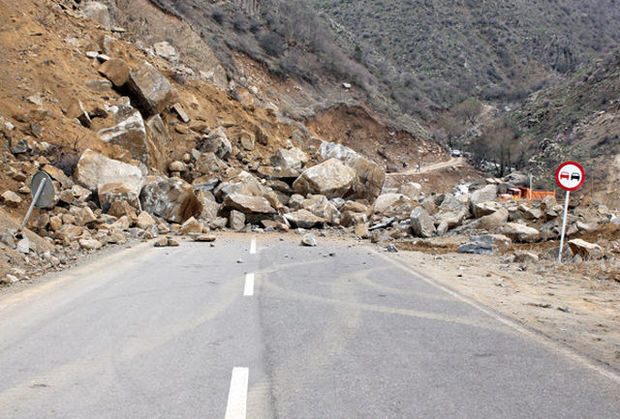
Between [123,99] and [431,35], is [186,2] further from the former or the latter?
[431,35]

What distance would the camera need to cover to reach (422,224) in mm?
16656

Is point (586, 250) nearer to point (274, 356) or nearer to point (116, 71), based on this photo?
point (274, 356)

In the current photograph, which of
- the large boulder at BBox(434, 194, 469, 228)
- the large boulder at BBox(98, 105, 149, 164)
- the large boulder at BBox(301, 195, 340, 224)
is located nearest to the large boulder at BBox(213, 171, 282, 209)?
the large boulder at BBox(301, 195, 340, 224)

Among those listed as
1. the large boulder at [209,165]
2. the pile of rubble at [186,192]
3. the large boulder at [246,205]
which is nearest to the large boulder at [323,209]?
the pile of rubble at [186,192]

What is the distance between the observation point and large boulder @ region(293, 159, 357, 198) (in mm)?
23891

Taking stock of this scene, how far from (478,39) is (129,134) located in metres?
85.9

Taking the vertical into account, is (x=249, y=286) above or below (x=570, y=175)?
below

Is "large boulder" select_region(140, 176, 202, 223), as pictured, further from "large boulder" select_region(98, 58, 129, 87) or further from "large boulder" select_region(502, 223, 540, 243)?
"large boulder" select_region(502, 223, 540, 243)

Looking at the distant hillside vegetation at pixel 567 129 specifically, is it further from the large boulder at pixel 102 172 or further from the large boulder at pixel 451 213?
the large boulder at pixel 102 172

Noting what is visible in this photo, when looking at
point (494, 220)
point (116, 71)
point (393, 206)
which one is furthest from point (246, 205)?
point (116, 71)

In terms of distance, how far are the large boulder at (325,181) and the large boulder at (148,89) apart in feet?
23.8

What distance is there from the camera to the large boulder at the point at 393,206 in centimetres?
1958

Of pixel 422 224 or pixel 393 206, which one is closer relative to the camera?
pixel 422 224

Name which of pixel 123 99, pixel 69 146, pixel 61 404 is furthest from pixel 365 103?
pixel 61 404
